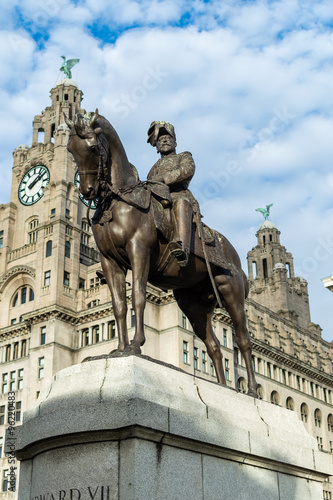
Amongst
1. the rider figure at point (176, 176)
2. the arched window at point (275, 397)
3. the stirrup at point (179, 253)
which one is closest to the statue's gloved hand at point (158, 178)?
the rider figure at point (176, 176)

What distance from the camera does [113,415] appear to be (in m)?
8.80

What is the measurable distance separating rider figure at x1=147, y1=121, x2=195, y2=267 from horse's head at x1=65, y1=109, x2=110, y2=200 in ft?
4.97

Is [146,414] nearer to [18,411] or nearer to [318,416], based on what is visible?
[18,411]

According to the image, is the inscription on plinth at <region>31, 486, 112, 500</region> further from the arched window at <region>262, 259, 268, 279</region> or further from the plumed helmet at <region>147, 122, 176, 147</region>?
the arched window at <region>262, 259, 268, 279</region>

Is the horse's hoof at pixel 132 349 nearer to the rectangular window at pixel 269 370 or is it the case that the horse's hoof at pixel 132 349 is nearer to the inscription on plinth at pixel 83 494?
the inscription on plinth at pixel 83 494

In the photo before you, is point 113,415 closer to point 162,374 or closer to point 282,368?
point 162,374

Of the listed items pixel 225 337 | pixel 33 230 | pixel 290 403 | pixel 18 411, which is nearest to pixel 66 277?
pixel 33 230

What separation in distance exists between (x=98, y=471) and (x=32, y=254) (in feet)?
230

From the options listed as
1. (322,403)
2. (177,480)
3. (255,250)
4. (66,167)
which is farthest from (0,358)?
(177,480)

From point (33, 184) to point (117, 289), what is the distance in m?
75.3

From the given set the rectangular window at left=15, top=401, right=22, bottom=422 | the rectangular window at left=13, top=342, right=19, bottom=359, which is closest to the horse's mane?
the rectangular window at left=15, top=401, right=22, bottom=422

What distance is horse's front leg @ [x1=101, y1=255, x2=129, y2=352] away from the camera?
10961 mm

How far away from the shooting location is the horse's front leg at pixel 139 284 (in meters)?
10.5

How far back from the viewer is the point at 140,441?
8.72 metres
